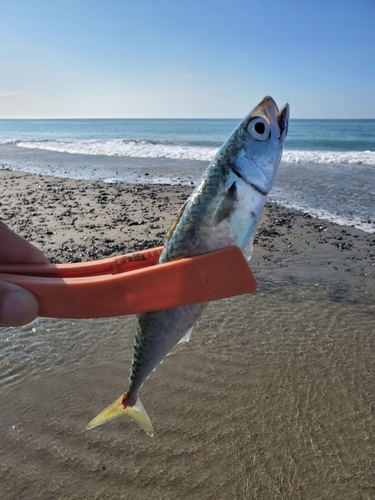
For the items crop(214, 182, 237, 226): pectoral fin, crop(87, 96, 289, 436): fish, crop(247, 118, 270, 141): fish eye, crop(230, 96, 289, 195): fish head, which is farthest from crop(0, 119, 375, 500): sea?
crop(247, 118, 270, 141): fish eye

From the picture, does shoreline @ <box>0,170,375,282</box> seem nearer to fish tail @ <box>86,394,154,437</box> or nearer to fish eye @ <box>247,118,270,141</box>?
fish tail @ <box>86,394,154,437</box>

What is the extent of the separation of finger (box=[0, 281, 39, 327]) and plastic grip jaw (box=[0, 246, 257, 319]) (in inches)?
1.2

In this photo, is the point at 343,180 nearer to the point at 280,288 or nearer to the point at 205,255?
the point at 280,288

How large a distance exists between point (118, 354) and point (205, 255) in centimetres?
293

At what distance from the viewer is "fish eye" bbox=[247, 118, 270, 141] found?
182 cm

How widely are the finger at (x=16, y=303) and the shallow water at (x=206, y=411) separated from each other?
1.70 m

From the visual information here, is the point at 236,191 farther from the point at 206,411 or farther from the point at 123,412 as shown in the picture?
the point at 206,411

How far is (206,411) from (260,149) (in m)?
2.58

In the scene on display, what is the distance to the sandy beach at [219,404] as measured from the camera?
9.53 ft

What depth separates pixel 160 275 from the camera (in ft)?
5.79

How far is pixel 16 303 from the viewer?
6.23ft

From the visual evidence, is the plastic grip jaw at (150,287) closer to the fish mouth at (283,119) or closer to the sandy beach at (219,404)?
the fish mouth at (283,119)

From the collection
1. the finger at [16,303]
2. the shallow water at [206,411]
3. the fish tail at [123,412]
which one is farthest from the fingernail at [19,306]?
the shallow water at [206,411]

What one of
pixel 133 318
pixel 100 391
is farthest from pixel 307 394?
pixel 133 318
